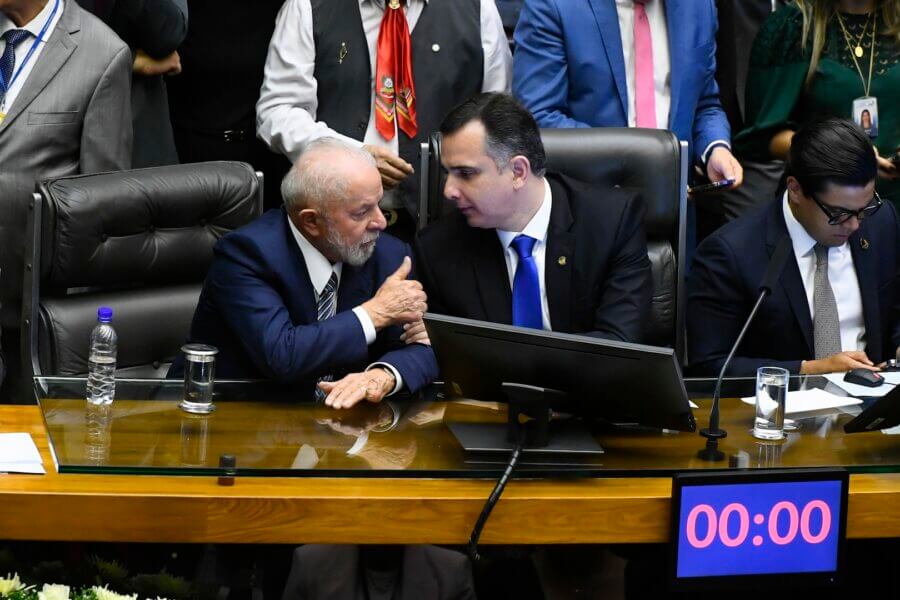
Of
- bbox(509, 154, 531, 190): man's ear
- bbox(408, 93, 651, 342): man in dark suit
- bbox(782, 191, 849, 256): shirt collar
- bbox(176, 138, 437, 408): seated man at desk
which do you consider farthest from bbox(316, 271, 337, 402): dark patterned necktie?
bbox(782, 191, 849, 256): shirt collar

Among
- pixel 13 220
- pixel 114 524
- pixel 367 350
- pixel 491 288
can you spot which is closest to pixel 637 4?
pixel 491 288

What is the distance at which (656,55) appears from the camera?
14.2ft

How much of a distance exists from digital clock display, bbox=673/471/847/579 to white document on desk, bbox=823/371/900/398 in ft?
2.20

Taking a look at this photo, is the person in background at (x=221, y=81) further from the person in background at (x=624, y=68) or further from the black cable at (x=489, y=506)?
the black cable at (x=489, y=506)

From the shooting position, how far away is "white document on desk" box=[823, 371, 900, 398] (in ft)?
10.4

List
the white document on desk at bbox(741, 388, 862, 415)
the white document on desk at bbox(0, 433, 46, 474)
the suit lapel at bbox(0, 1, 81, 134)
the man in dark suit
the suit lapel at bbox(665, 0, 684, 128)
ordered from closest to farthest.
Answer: the white document on desk at bbox(0, 433, 46, 474) < the white document on desk at bbox(741, 388, 862, 415) < the man in dark suit < the suit lapel at bbox(0, 1, 81, 134) < the suit lapel at bbox(665, 0, 684, 128)

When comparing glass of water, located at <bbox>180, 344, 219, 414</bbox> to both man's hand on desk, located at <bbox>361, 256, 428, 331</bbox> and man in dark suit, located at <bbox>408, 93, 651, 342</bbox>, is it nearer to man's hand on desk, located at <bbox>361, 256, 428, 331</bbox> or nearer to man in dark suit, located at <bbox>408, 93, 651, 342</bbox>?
man's hand on desk, located at <bbox>361, 256, 428, 331</bbox>

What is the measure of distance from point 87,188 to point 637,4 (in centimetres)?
175

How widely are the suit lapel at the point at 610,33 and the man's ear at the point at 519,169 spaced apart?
32.5 inches

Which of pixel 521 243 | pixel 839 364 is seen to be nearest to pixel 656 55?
pixel 521 243

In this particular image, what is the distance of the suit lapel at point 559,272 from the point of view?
11.7 ft

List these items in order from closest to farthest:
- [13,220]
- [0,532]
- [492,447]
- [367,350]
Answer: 1. [0,532]
2. [492,447]
3. [367,350]
4. [13,220]

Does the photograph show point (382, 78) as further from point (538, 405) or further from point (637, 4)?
point (538, 405)

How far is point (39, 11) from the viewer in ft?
13.6
